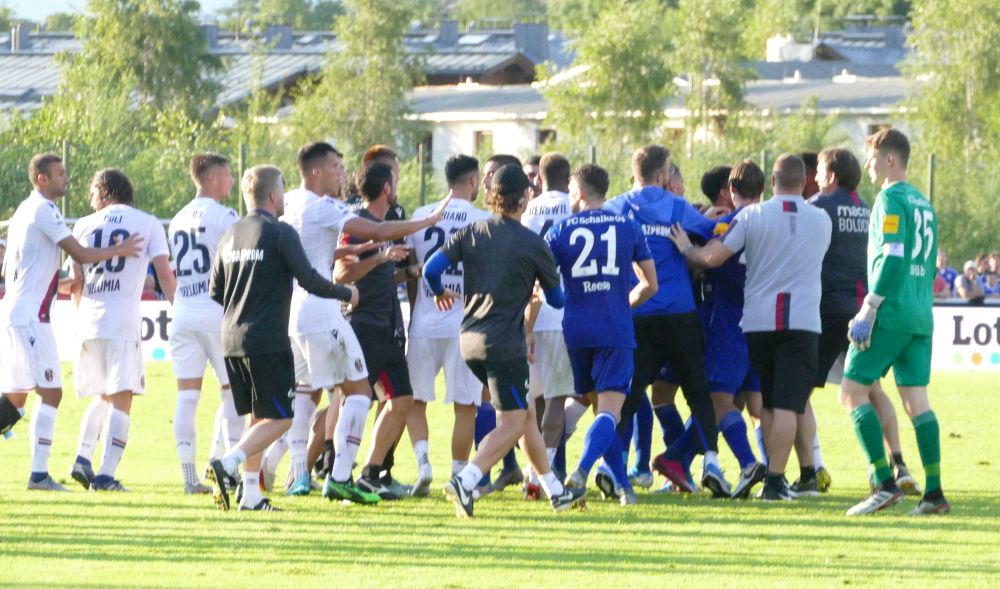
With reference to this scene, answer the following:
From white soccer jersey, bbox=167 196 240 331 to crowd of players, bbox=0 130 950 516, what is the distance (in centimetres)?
2

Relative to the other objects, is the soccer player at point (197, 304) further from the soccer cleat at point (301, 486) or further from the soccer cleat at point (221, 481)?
the soccer cleat at point (221, 481)

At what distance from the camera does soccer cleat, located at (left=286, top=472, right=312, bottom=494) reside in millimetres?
11750

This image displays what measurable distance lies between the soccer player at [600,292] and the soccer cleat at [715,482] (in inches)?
30.9

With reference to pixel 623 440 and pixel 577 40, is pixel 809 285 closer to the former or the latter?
pixel 623 440

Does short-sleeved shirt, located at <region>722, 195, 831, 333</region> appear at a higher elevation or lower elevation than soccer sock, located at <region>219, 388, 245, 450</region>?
higher

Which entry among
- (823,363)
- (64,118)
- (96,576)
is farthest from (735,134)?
(96,576)

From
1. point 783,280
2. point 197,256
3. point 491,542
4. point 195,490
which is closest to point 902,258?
point 783,280

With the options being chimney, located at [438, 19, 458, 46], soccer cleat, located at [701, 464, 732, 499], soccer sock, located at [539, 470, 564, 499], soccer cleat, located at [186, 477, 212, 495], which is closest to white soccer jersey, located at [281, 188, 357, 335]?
soccer cleat, located at [186, 477, 212, 495]

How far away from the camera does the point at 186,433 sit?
11.9 metres

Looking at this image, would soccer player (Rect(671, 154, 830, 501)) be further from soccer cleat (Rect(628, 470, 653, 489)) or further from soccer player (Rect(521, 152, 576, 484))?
soccer cleat (Rect(628, 470, 653, 489))

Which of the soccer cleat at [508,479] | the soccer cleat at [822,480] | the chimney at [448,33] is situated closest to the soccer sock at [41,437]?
the soccer cleat at [508,479]

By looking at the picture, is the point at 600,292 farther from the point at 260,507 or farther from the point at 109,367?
the point at 109,367

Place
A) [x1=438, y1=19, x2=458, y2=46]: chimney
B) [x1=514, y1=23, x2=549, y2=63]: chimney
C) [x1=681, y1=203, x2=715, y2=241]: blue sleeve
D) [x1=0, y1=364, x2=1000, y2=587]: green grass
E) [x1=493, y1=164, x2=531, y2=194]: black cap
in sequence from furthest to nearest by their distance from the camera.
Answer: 1. [x1=438, y1=19, x2=458, y2=46]: chimney
2. [x1=514, y1=23, x2=549, y2=63]: chimney
3. [x1=681, y1=203, x2=715, y2=241]: blue sleeve
4. [x1=493, y1=164, x2=531, y2=194]: black cap
5. [x1=0, y1=364, x2=1000, y2=587]: green grass

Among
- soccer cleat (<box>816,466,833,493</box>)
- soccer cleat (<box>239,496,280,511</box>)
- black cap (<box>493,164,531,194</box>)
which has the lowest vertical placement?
soccer cleat (<box>816,466,833,493</box>)
